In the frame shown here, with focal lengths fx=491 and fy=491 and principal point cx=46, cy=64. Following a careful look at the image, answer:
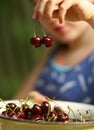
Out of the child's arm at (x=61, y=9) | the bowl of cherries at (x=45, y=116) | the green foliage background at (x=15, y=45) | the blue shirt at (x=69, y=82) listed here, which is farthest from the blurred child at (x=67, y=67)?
the green foliage background at (x=15, y=45)

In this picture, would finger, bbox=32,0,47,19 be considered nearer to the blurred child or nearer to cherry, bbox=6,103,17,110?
cherry, bbox=6,103,17,110

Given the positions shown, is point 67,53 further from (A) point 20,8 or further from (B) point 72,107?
(A) point 20,8

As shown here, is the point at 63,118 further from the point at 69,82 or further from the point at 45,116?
the point at 69,82

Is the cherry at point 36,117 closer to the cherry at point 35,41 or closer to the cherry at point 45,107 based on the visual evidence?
the cherry at point 45,107

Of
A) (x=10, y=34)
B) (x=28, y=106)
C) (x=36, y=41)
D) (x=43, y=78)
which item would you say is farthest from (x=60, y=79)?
(x=10, y=34)

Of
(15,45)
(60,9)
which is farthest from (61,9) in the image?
(15,45)

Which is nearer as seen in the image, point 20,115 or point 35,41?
point 20,115

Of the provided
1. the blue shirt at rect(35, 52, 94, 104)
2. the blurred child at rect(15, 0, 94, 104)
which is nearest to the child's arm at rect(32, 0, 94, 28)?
the blurred child at rect(15, 0, 94, 104)

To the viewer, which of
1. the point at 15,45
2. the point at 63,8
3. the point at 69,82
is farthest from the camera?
the point at 15,45
